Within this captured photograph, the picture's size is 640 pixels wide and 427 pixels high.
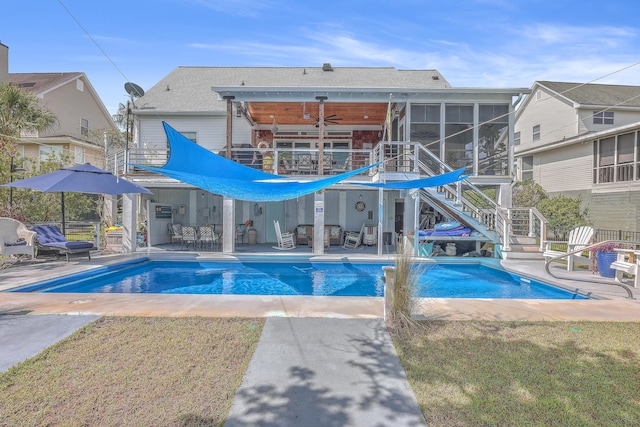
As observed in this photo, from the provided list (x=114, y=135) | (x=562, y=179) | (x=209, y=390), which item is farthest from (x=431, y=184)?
(x=114, y=135)

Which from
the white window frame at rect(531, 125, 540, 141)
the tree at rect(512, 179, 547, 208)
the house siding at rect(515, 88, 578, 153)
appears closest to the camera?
the tree at rect(512, 179, 547, 208)

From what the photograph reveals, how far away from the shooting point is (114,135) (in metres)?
20.2

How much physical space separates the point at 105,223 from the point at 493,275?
14150 mm

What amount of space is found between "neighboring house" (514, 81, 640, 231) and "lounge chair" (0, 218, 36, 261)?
1495 centimetres

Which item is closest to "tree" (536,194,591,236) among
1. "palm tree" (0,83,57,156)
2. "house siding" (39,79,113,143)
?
"palm tree" (0,83,57,156)

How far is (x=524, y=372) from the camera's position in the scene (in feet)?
9.55

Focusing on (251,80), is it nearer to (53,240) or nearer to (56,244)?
(53,240)

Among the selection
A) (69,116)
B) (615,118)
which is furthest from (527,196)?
(69,116)

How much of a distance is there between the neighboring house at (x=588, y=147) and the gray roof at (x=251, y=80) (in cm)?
584

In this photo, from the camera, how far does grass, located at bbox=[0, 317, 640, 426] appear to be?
230cm

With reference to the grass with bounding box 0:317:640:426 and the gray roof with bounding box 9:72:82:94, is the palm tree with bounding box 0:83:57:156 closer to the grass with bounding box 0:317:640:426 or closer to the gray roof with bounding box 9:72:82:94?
the gray roof with bounding box 9:72:82:94

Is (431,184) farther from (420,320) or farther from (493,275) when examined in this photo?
(420,320)

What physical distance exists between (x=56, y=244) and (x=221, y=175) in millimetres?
4918

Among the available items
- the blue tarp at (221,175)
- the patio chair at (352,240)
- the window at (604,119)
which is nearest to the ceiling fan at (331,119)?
the patio chair at (352,240)
